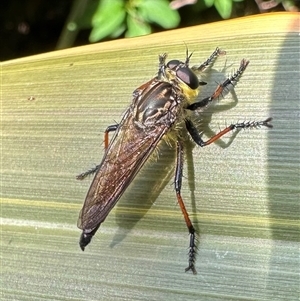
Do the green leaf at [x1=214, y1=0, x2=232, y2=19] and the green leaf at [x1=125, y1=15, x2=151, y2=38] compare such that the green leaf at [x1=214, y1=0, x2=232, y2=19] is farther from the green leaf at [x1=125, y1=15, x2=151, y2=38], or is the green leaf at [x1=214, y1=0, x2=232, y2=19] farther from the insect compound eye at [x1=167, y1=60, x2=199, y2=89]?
the green leaf at [x1=125, y1=15, x2=151, y2=38]

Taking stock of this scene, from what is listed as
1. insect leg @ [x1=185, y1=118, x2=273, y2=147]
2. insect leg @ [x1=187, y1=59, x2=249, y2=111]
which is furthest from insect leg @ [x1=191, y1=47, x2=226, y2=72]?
insect leg @ [x1=185, y1=118, x2=273, y2=147]

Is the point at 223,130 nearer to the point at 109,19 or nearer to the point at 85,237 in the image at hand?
the point at 85,237

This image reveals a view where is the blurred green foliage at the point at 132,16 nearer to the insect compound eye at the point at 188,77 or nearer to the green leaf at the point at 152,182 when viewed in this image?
the green leaf at the point at 152,182

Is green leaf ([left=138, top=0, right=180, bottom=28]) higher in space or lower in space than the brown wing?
higher

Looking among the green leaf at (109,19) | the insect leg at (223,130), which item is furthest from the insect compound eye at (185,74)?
the green leaf at (109,19)

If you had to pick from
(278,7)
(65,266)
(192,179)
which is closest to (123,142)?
(192,179)

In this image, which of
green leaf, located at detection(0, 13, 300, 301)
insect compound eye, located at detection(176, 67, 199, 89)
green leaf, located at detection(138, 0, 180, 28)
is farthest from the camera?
green leaf, located at detection(138, 0, 180, 28)

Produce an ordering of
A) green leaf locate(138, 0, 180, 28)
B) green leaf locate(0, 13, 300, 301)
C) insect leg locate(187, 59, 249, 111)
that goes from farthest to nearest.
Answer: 1. green leaf locate(138, 0, 180, 28)
2. insect leg locate(187, 59, 249, 111)
3. green leaf locate(0, 13, 300, 301)
